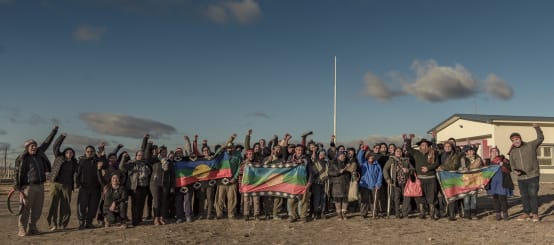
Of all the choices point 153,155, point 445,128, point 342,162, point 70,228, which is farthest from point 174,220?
point 445,128

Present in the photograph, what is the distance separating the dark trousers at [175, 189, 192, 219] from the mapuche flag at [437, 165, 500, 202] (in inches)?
269

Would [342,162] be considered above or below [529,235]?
above

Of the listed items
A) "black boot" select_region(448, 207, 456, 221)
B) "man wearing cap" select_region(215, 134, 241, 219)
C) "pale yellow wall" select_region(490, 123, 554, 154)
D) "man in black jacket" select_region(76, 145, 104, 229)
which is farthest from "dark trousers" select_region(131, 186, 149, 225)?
"pale yellow wall" select_region(490, 123, 554, 154)

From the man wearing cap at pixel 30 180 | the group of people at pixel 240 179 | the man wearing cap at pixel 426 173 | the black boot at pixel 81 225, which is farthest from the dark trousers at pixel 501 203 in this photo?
the man wearing cap at pixel 30 180

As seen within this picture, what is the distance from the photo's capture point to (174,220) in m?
11.6

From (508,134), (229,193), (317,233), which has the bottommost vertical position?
(317,233)

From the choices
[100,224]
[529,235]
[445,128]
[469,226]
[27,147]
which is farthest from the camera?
[445,128]

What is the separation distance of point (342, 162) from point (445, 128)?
81.9 feet

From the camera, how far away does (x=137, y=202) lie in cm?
1089

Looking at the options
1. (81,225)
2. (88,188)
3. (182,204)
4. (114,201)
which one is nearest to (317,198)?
(182,204)

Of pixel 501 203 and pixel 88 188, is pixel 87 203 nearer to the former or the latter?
pixel 88 188

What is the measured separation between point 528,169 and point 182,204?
9.04 metres

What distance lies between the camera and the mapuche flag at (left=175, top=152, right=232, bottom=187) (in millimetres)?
11820

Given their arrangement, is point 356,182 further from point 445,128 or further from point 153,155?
point 445,128
